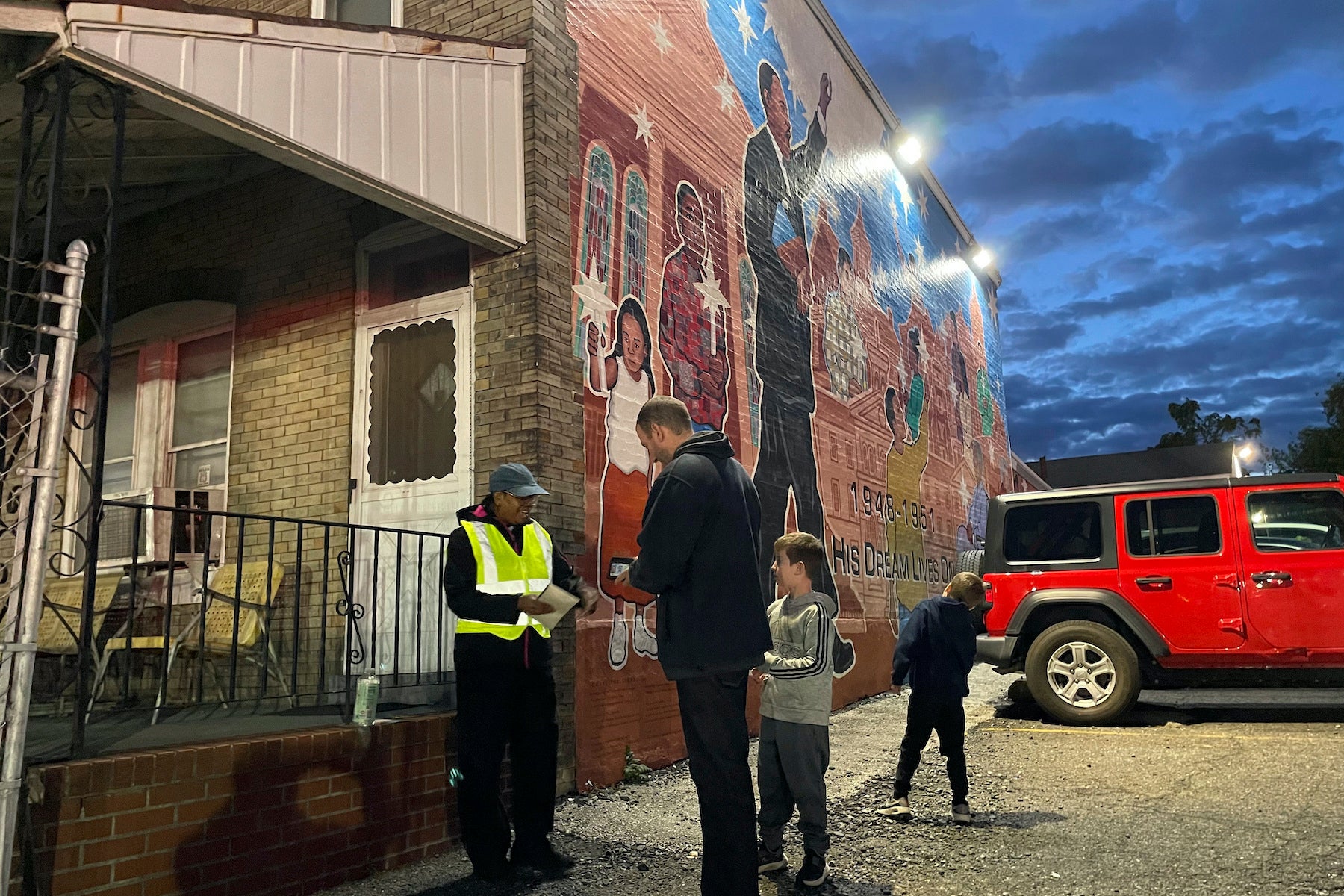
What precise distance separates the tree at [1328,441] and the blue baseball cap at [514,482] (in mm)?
48318

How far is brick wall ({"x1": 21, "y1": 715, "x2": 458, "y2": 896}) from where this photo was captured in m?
3.47

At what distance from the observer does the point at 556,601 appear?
14.5 ft

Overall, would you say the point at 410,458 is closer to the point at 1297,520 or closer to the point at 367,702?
the point at 367,702

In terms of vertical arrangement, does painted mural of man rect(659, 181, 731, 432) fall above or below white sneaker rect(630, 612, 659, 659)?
above

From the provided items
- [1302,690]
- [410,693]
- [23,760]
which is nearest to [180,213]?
[410,693]

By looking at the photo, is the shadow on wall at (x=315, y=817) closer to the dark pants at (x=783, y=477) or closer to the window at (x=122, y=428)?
the dark pants at (x=783, y=477)

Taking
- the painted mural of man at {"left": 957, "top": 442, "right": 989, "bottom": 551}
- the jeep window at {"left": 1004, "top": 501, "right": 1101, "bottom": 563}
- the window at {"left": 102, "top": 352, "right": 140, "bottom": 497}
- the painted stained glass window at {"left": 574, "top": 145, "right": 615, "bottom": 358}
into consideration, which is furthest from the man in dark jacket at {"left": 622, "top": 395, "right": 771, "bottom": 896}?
the painted mural of man at {"left": 957, "top": 442, "right": 989, "bottom": 551}

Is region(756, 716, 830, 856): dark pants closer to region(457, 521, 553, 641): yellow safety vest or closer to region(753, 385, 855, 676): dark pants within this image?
region(457, 521, 553, 641): yellow safety vest

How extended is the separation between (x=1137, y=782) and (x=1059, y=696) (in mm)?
2310

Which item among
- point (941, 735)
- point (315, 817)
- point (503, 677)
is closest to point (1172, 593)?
point (941, 735)

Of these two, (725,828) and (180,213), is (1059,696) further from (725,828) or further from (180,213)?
(180,213)

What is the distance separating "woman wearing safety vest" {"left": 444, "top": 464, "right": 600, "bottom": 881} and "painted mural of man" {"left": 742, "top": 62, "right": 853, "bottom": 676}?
14.6ft

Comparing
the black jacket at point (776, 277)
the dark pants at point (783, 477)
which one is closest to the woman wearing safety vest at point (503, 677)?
the dark pants at point (783, 477)

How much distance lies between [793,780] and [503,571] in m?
1.62
